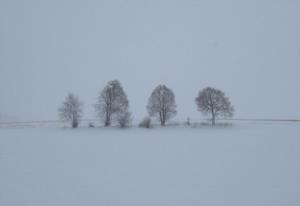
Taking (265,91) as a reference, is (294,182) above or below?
below

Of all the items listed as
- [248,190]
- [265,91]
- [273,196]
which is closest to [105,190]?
[248,190]

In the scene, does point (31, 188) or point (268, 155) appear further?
point (268, 155)

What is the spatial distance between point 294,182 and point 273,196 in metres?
2.72

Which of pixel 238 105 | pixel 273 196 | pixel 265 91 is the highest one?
pixel 265 91

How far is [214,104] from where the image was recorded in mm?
43938

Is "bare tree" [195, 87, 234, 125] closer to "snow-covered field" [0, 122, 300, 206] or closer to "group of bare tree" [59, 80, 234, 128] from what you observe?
"group of bare tree" [59, 80, 234, 128]

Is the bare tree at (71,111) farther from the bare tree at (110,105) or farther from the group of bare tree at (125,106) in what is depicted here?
the bare tree at (110,105)

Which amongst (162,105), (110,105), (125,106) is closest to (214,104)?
(162,105)

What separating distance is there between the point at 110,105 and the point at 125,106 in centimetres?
344

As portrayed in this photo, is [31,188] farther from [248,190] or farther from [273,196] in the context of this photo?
[273,196]

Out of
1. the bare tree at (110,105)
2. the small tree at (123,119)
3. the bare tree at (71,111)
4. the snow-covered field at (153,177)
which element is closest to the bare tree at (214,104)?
the small tree at (123,119)

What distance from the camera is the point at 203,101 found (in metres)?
44.5

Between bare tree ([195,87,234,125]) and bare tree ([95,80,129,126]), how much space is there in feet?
61.2

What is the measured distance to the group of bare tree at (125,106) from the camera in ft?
138
